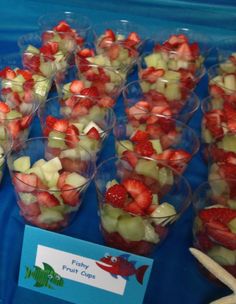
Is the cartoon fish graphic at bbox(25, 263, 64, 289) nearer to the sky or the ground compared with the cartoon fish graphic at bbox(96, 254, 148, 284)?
nearer to the ground

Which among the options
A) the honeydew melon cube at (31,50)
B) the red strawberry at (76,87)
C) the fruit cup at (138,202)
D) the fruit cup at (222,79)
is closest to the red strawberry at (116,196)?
the fruit cup at (138,202)

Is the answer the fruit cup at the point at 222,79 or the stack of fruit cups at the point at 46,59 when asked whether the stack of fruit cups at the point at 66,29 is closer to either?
the stack of fruit cups at the point at 46,59

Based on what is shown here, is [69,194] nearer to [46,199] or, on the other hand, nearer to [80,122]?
[46,199]

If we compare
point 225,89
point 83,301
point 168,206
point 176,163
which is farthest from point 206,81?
point 83,301

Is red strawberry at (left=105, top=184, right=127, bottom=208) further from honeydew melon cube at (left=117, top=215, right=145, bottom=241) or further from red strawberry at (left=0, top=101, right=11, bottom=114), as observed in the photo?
red strawberry at (left=0, top=101, right=11, bottom=114)

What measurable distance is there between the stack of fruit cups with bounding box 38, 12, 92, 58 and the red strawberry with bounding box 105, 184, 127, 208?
70 cm

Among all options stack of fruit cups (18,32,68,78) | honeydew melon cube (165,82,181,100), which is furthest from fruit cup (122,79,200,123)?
stack of fruit cups (18,32,68,78)

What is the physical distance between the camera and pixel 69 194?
802 millimetres

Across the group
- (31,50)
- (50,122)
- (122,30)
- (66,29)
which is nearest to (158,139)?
(50,122)

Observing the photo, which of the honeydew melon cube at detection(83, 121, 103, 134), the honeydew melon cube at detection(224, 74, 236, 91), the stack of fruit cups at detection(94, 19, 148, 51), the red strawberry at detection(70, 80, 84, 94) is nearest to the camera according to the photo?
the honeydew melon cube at detection(83, 121, 103, 134)

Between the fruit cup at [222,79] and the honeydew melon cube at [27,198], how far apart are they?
621 mm

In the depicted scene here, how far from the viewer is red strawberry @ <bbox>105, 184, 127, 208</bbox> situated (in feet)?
2.48

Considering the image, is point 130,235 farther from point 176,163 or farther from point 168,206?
point 176,163

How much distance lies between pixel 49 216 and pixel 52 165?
0.13 metres
